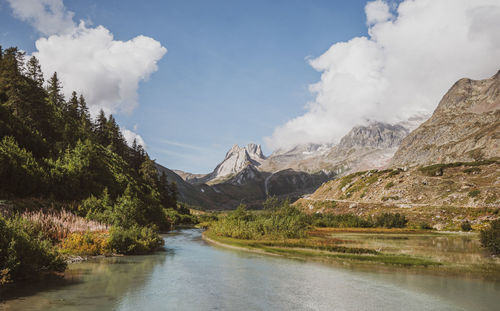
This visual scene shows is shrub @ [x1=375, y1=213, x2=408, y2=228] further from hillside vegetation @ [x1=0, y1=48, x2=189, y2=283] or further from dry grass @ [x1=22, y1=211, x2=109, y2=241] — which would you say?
dry grass @ [x1=22, y1=211, x2=109, y2=241]

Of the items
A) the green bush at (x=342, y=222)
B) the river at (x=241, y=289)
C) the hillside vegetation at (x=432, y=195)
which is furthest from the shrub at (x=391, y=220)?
the river at (x=241, y=289)

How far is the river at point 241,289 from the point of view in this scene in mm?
16520

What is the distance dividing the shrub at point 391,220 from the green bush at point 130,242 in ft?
218

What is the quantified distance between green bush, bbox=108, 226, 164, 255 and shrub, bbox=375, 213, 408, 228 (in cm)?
6636

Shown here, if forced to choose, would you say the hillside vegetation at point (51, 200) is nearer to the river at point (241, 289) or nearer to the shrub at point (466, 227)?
the river at point (241, 289)

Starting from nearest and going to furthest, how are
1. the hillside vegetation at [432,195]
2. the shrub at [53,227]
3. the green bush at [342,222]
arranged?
the shrub at [53,227] → the hillside vegetation at [432,195] → the green bush at [342,222]

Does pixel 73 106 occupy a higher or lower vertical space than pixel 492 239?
higher

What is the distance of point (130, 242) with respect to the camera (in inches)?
1329

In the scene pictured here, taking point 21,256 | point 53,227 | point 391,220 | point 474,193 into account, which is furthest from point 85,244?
point 474,193

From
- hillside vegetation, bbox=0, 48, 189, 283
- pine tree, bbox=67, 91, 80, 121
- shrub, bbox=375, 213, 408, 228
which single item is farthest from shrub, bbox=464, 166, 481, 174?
pine tree, bbox=67, 91, 80, 121

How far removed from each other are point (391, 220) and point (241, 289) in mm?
75324

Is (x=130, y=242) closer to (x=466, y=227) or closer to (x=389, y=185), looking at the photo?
(x=466, y=227)

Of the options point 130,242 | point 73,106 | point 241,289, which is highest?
point 73,106

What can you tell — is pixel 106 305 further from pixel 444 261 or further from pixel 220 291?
pixel 444 261
